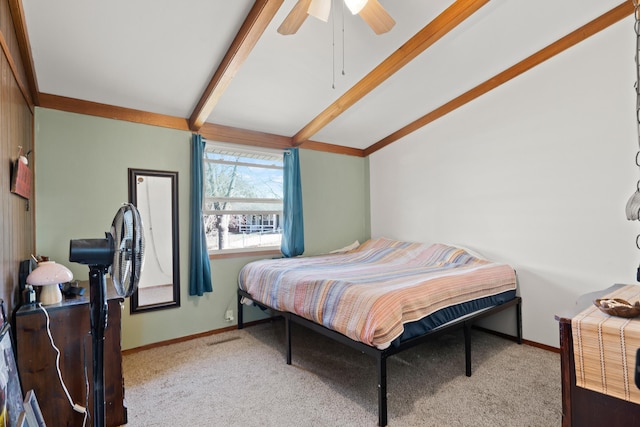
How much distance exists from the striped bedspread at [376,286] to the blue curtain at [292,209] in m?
0.38

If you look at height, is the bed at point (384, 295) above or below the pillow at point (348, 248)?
below

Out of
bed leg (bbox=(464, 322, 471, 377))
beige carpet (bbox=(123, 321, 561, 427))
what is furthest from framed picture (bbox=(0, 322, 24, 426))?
bed leg (bbox=(464, 322, 471, 377))

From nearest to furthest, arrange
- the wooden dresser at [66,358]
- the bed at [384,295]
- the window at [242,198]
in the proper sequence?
the wooden dresser at [66,358], the bed at [384,295], the window at [242,198]

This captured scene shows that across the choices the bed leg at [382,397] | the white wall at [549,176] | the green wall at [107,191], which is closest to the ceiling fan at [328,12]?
the green wall at [107,191]

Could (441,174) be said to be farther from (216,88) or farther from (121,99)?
(121,99)

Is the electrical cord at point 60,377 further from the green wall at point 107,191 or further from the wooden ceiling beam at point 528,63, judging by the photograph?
the wooden ceiling beam at point 528,63

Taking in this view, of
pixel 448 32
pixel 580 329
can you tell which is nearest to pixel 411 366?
pixel 580 329

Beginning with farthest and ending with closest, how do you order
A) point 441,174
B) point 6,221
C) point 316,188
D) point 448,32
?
1. point 316,188
2. point 441,174
3. point 448,32
4. point 6,221

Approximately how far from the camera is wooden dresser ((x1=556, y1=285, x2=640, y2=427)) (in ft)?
3.86

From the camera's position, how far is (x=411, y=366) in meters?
2.58

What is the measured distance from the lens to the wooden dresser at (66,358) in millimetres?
1626

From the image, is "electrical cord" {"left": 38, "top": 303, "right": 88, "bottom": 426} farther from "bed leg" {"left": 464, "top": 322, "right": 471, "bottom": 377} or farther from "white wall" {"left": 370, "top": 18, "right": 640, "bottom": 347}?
"white wall" {"left": 370, "top": 18, "right": 640, "bottom": 347}

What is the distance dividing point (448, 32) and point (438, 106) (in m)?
1.35

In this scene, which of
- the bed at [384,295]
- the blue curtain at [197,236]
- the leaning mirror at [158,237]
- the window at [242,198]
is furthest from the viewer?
the window at [242,198]
